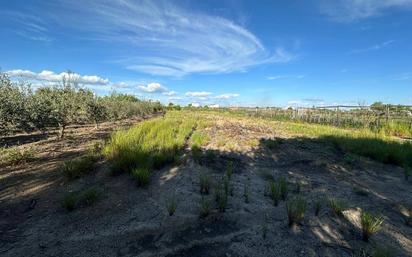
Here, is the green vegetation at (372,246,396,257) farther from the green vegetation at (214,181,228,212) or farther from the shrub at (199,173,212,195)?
the shrub at (199,173,212,195)

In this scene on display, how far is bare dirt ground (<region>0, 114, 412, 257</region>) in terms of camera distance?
3438 mm

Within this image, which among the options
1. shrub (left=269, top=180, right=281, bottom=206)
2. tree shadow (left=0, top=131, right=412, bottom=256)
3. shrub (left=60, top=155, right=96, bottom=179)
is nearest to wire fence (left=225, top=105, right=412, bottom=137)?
tree shadow (left=0, top=131, right=412, bottom=256)

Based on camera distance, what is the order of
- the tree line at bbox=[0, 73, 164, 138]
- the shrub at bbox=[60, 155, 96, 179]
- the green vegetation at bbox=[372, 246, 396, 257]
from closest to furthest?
the green vegetation at bbox=[372, 246, 396, 257]
the shrub at bbox=[60, 155, 96, 179]
the tree line at bbox=[0, 73, 164, 138]

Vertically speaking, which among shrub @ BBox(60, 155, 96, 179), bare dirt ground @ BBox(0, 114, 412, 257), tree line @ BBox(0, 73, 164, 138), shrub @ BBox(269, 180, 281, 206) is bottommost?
bare dirt ground @ BBox(0, 114, 412, 257)

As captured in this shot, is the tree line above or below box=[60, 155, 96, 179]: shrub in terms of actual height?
above

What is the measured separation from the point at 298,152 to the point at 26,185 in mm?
7156

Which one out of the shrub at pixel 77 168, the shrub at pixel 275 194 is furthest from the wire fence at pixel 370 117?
the shrub at pixel 77 168

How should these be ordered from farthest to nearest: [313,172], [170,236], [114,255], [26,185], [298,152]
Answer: [298,152] → [313,172] → [26,185] → [170,236] → [114,255]

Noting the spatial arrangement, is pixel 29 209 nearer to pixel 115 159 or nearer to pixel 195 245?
pixel 115 159

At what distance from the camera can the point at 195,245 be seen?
3475 mm

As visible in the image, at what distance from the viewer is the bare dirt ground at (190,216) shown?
135 inches

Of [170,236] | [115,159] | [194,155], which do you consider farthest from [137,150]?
[170,236]

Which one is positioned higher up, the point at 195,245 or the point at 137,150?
the point at 137,150

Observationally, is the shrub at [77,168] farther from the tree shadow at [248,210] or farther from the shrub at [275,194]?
the shrub at [275,194]
